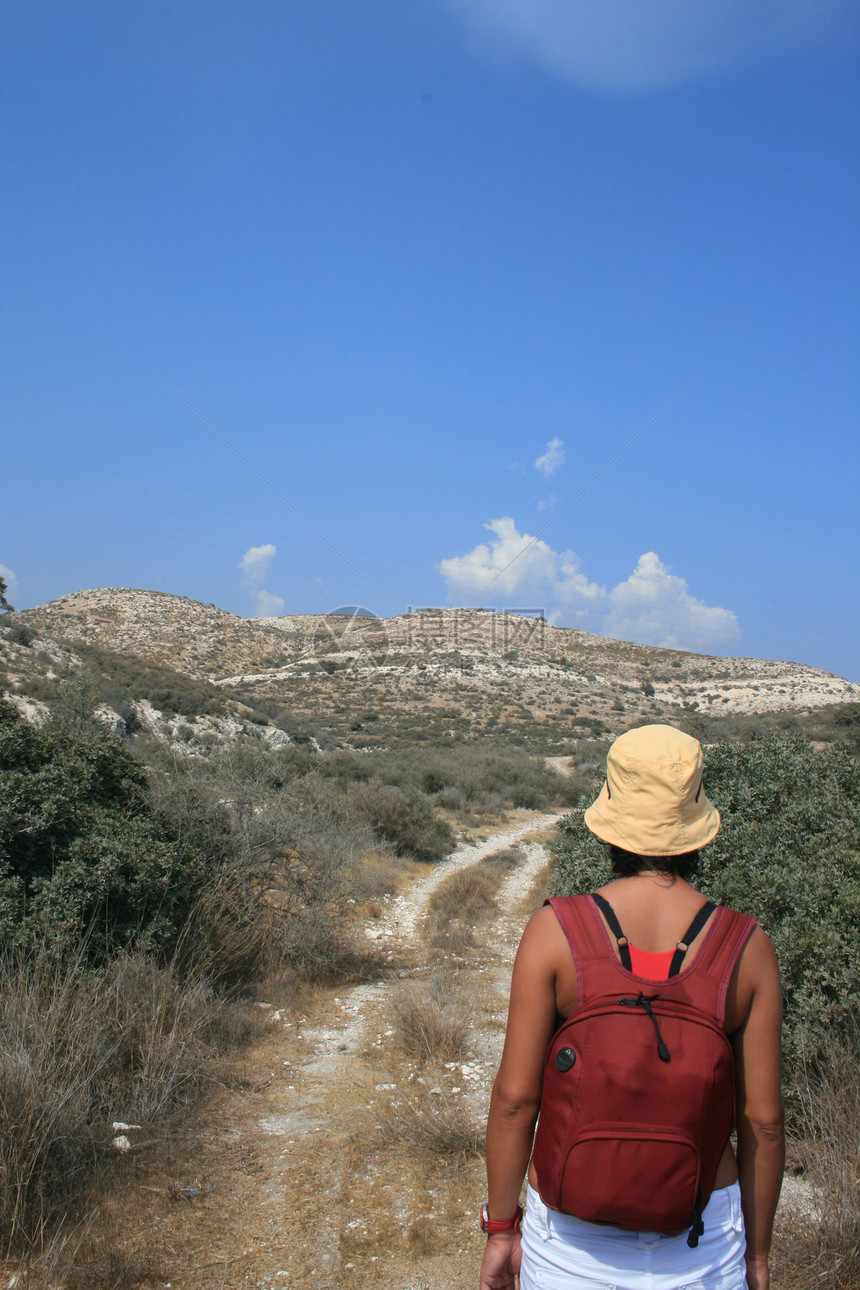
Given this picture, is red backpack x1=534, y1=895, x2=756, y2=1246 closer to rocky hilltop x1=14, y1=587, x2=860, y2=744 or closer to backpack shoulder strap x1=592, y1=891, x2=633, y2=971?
backpack shoulder strap x1=592, y1=891, x2=633, y2=971

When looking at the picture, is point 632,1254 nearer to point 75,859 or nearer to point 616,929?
point 616,929

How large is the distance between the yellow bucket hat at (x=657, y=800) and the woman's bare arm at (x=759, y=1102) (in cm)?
29

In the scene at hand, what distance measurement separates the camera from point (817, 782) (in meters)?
5.97

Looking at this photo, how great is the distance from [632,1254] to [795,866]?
355 centimetres

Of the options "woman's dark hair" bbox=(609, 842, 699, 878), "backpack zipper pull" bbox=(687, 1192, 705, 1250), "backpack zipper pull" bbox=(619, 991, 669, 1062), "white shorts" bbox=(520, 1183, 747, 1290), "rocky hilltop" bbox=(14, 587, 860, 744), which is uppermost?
"rocky hilltop" bbox=(14, 587, 860, 744)

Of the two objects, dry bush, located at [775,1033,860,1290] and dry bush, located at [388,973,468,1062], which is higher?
dry bush, located at [775,1033,860,1290]

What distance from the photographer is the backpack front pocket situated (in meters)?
1.61

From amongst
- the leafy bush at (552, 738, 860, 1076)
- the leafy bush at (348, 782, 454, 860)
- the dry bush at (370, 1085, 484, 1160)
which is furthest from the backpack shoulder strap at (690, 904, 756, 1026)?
the leafy bush at (348, 782, 454, 860)

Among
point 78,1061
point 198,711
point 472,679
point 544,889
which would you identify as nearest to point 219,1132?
point 78,1061

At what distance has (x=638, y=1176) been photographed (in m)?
1.62

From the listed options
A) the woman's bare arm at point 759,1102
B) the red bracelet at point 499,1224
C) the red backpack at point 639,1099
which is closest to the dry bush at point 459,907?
the red bracelet at point 499,1224

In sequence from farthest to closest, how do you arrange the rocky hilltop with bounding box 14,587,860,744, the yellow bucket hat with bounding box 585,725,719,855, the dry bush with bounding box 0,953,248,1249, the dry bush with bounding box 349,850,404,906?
1. the rocky hilltop with bounding box 14,587,860,744
2. the dry bush with bounding box 349,850,404,906
3. the dry bush with bounding box 0,953,248,1249
4. the yellow bucket hat with bounding box 585,725,719,855

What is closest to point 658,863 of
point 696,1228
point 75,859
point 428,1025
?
point 696,1228

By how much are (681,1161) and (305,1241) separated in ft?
9.56
